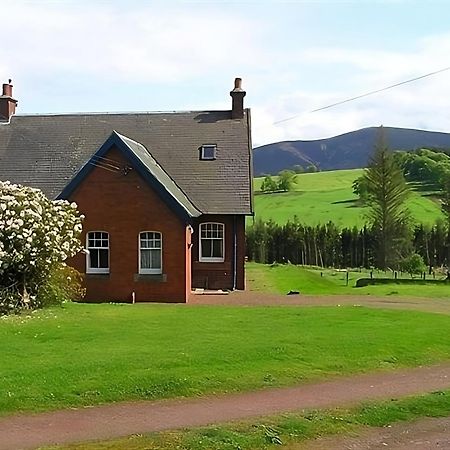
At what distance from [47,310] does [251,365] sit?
10.9 m

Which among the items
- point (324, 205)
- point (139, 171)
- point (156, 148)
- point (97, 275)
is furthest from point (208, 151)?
point (324, 205)

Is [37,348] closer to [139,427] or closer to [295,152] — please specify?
[139,427]

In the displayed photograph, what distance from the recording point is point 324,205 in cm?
7269

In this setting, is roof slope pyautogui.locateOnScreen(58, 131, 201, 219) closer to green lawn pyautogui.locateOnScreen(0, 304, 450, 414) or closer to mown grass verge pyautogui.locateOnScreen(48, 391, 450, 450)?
green lawn pyautogui.locateOnScreen(0, 304, 450, 414)

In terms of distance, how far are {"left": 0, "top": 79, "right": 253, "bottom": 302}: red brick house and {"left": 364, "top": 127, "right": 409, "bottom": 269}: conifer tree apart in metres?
21.3

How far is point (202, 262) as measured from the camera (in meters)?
33.1

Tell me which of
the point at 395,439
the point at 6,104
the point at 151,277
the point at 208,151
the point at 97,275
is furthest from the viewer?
the point at 6,104

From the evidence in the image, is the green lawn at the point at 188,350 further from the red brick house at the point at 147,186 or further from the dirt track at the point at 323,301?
the red brick house at the point at 147,186

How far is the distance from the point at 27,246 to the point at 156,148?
1448 cm

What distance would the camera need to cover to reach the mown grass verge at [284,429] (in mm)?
9617

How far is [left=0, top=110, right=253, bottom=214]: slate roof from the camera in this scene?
109ft

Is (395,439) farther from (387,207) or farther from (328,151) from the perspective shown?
(328,151)

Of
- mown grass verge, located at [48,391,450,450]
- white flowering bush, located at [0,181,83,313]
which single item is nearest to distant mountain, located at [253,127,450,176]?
white flowering bush, located at [0,181,83,313]

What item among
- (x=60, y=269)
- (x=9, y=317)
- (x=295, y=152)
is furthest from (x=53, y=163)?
(x=295, y=152)
